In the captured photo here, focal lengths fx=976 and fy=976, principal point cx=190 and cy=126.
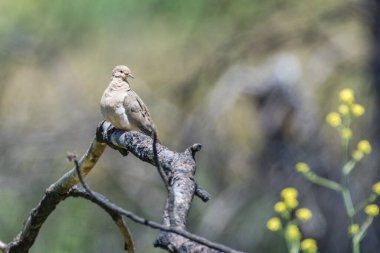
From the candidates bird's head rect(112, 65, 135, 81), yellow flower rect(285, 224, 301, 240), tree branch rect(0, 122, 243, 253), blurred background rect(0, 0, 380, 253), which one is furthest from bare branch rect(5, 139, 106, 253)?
blurred background rect(0, 0, 380, 253)

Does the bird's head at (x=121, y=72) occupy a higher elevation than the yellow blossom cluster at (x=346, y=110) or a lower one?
higher

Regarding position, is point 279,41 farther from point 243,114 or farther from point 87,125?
point 87,125

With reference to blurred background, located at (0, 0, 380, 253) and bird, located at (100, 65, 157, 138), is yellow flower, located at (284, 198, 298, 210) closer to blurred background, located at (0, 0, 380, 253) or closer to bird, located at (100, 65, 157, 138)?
bird, located at (100, 65, 157, 138)

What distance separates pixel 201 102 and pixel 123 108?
323 cm

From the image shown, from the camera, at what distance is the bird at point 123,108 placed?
2680 mm

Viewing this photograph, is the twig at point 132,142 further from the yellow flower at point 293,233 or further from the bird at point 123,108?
the yellow flower at point 293,233

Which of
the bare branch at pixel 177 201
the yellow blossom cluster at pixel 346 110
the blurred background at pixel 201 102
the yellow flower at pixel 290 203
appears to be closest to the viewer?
the bare branch at pixel 177 201

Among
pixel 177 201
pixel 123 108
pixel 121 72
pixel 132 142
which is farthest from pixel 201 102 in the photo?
pixel 177 201

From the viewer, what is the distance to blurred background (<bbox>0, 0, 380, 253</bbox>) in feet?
18.5

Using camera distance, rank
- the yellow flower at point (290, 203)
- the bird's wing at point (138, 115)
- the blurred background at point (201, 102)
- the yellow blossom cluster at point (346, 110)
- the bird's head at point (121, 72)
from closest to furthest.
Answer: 1. the yellow flower at point (290, 203)
2. the yellow blossom cluster at point (346, 110)
3. the bird's wing at point (138, 115)
4. the bird's head at point (121, 72)
5. the blurred background at point (201, 102)

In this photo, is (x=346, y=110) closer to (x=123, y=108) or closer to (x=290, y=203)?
(x=290, y=203)

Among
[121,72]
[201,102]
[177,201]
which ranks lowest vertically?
[201,102]

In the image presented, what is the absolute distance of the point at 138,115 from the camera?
2.80 meters

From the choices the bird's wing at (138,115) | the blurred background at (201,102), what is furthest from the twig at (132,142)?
the blurred background at (201,102)
